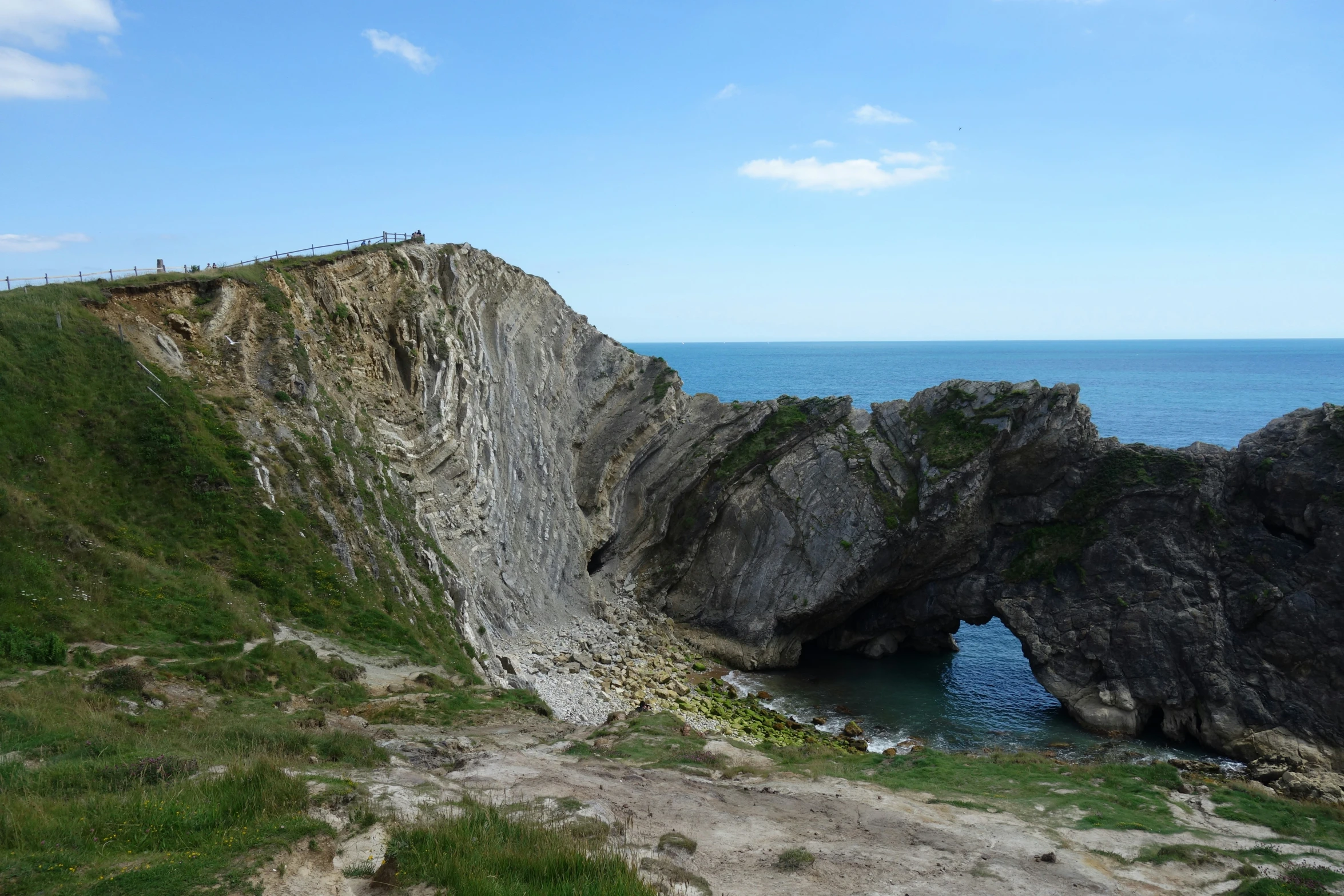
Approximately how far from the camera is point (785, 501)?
1919 inches

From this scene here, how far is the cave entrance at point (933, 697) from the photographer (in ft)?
125

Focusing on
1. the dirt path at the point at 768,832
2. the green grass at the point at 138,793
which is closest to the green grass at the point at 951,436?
the dirt path at the point at 768,832

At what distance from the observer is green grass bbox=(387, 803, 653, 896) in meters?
11.2

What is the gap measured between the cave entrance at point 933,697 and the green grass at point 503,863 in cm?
2688

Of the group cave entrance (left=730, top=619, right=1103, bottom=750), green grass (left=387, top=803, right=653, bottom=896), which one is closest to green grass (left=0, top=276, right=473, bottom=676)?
green grass (left=387, top=803, right=653, bottom=896)

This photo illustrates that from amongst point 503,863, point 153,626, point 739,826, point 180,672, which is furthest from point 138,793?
point 153,626

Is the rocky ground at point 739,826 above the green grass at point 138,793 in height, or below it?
below

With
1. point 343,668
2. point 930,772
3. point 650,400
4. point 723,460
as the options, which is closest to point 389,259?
point 650,400

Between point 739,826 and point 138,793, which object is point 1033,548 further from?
point 138,793

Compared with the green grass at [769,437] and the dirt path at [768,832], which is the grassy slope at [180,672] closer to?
the dirt path at [768,832]

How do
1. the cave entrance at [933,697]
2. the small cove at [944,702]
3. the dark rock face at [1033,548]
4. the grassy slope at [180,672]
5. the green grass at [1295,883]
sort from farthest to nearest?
the dark rock face at [1033,548]
the cave entrance at [933,697]
the small cove at [944,702]
the green grass at [1295,883]
the grassy slope at [180,672]

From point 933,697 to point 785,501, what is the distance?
13.3 meters

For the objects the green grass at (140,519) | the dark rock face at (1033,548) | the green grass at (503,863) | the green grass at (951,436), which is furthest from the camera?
the green grass at (951,436)

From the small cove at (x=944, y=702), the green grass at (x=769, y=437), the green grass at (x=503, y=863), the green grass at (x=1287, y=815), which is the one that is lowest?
the small cove at (x=944, y=702)
